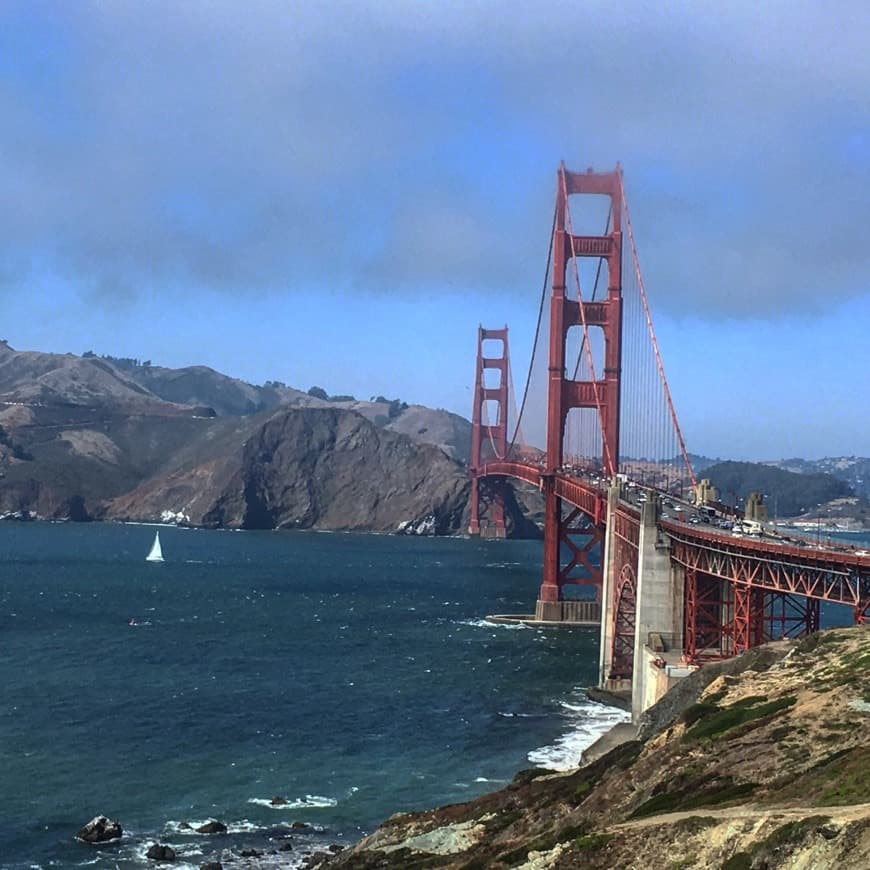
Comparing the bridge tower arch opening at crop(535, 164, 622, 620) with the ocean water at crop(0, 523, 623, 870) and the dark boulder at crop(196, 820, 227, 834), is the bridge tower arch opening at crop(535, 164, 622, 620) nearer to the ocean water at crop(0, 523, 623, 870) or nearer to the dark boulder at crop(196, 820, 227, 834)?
the ocean water at crop(0, 523, 623, 870)

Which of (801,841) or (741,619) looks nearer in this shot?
(801,841)

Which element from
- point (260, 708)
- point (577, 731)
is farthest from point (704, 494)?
point (260, 708)

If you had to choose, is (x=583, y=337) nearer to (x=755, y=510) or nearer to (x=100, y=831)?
(x=755, y=510)

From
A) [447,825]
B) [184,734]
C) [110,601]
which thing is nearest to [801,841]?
[447,825]

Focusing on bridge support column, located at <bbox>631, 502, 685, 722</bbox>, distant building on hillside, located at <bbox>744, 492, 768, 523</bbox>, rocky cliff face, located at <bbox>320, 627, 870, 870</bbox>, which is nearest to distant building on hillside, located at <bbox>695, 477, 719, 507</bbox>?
distant building on hillside, located at <bbox>744, 492, 768, 523</bbox>

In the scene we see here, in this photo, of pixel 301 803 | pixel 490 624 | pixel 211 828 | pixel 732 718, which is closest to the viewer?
pixel 732 718

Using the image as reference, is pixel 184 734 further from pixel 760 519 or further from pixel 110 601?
pixel 110 601
